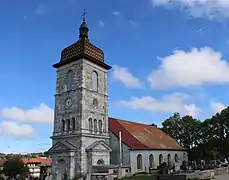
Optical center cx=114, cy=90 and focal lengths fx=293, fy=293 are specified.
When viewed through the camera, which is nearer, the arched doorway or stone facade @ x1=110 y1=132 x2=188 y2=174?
the arched doorway

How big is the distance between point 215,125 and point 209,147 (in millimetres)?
4601

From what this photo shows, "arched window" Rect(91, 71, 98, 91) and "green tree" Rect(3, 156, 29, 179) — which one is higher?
"arched window" Rect(91, 71, 98, 91)

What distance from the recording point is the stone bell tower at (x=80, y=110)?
36469 mm

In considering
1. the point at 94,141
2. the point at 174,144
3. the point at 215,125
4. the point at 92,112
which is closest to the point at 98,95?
the point at 92,112

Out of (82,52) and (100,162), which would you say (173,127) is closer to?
(100,162)

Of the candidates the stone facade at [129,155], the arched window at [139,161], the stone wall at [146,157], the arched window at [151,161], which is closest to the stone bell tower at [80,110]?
the stone facade at [129,155]

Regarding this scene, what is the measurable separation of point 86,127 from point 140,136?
39.3ft

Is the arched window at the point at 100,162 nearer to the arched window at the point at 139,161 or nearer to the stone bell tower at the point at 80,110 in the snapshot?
the stone bell tower at the point at 80,110

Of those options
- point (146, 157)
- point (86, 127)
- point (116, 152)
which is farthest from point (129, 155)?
point (86, 127)

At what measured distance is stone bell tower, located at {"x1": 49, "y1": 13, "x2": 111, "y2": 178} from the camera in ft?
120

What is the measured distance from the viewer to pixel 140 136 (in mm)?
46438

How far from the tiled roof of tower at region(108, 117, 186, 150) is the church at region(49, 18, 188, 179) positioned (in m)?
0.18

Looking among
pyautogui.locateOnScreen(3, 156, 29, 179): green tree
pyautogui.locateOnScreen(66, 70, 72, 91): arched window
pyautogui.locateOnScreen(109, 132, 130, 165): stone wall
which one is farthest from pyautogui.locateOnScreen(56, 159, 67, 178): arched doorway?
pyautogui.locateOnScreen(3, 156, 29, 179): green tree

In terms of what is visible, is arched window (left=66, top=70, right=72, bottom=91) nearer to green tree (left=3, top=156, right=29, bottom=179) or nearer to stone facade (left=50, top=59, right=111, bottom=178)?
stone facade (left=50, top=59, right=111, bottom=178)
